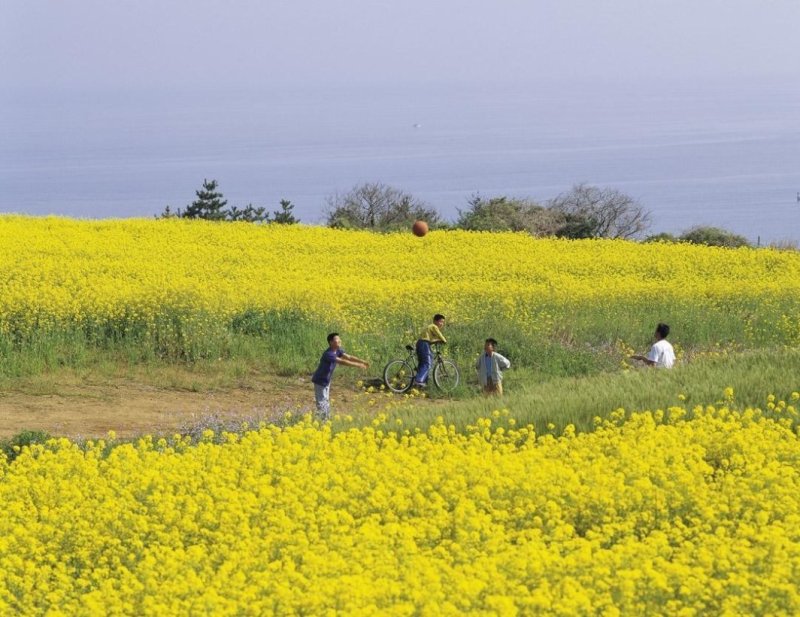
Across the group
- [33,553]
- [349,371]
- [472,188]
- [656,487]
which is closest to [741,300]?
[349,371]

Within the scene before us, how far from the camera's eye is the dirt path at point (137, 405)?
2027 centimetres

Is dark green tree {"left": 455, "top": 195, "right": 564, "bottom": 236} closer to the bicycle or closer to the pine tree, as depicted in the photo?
the pine tree

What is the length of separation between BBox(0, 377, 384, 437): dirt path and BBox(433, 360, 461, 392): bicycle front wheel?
131 cm

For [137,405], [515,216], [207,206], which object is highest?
[207,206]

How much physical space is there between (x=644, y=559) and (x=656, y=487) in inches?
89.1

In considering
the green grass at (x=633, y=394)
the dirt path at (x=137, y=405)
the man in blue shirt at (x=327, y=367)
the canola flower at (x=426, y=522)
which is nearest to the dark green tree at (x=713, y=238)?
the dirt path at (x=137, y=405)

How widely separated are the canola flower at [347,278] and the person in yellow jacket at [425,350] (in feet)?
9.43

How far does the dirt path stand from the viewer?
20266 mm

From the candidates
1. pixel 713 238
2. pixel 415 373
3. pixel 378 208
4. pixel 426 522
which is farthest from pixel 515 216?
pixel 426 522

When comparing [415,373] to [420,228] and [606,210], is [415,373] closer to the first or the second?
[420,228]

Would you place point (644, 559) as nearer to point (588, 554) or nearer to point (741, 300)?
point (588, 554)

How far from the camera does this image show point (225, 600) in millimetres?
9070

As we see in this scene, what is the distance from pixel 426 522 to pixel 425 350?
1185cm

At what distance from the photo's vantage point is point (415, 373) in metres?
23.4
